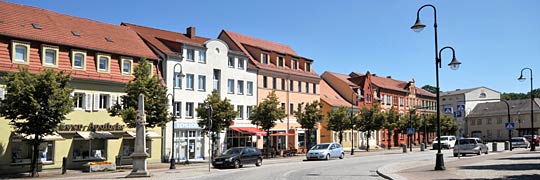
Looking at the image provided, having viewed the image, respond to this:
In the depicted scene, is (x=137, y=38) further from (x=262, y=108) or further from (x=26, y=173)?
(x=26, y=173)

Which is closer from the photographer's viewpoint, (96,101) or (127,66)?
(96,101)

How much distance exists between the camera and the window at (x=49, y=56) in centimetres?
3453

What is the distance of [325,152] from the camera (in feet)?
146

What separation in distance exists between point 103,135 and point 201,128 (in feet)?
36.0

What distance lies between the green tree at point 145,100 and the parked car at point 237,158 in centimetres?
490

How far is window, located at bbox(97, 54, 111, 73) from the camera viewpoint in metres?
38.1

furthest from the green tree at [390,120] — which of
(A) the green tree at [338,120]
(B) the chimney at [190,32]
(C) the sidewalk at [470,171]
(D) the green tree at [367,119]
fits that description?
(C) the sidewalk at [470,171]

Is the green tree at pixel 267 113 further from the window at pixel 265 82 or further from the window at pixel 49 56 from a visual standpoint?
the window at pixel 49 56

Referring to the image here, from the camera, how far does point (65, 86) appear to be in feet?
96.9

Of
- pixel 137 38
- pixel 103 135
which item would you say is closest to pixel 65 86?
pixel 103 135

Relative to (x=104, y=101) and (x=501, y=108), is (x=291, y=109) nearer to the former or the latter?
(x=104, y=101)

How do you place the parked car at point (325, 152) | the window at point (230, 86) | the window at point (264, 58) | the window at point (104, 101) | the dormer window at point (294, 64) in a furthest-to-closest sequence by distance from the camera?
the dormer window at point (294, 64) < the window at point (264, 58) < the window at point (230, 86) < the parked car at point (325, 152) < the window at point (104, 101)

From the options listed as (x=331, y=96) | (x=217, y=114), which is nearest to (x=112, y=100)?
(x=217, y=114)

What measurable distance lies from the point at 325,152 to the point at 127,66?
17.0 m
